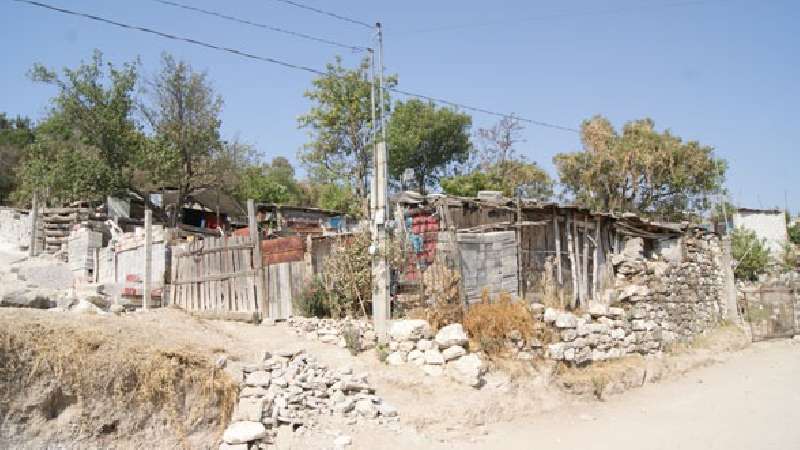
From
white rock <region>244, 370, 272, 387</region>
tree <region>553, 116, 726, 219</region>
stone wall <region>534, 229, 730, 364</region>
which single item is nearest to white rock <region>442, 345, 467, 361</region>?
stone wall <region>534, 229, 730, 364</region>

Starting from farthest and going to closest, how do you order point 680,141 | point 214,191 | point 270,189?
point 270,189
point 680,141
point 214,191

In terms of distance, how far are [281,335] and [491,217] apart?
16.7 ft

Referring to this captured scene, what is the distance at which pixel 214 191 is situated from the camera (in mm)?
26672

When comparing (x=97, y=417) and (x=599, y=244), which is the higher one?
(x=599, y=244)

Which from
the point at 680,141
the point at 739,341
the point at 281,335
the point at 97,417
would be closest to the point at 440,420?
the point at 281,335

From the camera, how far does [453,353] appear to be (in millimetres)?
10422

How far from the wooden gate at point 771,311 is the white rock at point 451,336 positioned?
573 inches

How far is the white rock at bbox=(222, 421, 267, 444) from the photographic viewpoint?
27.0 feet

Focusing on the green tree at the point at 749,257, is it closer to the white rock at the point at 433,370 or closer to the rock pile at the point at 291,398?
the white rock at the point at 433,370

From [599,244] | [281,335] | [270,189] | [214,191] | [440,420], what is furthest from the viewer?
[270,189]

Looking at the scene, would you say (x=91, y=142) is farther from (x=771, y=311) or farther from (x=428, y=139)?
(x=771, y=311)

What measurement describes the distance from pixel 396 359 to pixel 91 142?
19.9 m

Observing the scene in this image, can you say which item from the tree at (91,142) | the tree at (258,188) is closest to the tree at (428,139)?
the tree at (258,188)

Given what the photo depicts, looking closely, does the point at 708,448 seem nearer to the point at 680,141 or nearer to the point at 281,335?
the point at 281,335
